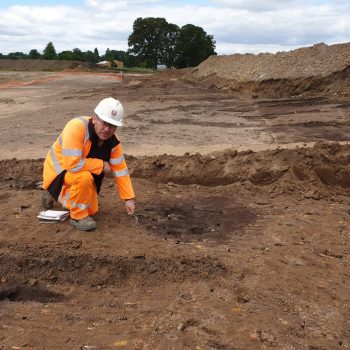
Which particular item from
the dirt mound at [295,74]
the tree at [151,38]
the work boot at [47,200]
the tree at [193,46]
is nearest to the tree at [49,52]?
the tree at [151,38]

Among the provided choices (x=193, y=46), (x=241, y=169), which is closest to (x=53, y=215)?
(x=241, y=169)

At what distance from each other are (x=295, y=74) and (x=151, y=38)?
43.5 metres

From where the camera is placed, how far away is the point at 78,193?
4.89 meters

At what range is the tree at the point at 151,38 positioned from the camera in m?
58.7

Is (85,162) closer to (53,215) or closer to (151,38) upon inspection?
(53,215)

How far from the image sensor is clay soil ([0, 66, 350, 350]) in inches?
Result: 129

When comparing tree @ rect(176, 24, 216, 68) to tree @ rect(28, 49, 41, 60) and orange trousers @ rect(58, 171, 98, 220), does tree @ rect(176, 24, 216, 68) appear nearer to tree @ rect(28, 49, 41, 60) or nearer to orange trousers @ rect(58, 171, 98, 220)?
tree @ rect(28, 49, 41, 60)

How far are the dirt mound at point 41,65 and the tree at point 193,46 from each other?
11734mm

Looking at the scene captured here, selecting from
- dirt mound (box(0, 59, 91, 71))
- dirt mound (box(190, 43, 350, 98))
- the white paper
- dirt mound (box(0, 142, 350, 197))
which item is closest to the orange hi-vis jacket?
the white paper

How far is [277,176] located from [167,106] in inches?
350

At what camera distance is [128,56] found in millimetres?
61938

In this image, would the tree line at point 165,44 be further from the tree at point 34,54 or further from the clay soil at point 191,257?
the clay soil at point 191,257

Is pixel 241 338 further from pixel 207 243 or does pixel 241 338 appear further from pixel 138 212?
pixel 138 212

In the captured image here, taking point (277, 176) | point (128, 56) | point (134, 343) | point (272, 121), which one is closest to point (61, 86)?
point (272, 121)
